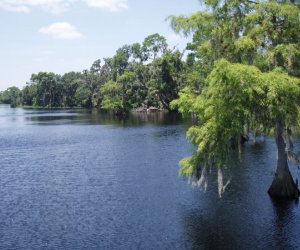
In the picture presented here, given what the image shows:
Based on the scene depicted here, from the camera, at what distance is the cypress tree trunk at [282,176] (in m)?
33.0

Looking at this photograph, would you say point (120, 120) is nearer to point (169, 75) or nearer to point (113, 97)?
point (113, 97)

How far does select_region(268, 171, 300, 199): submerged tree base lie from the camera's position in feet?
109

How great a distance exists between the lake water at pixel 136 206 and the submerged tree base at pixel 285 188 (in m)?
1.27

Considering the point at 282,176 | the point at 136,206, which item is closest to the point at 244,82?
the point at 282,176

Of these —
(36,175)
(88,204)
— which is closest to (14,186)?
(36,175)

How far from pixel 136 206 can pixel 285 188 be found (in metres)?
12.6

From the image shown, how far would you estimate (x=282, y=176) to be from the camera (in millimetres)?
33375

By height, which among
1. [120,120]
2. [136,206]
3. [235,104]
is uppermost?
[235,104]

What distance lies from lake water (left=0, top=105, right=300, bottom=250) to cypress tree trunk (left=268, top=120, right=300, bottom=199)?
1.40m

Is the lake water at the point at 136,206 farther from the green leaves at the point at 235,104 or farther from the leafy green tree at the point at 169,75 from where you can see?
the leafy green tree at the point at 169,75

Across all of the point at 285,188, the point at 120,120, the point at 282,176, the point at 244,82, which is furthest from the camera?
the point at 120,120

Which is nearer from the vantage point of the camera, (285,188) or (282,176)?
(285,188)

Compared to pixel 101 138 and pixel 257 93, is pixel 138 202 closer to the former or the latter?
pixel 257 93

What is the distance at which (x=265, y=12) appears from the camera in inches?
1195
